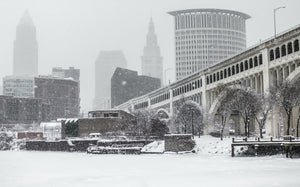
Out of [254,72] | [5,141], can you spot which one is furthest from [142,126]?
[5,141]

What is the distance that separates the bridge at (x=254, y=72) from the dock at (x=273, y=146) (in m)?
10.5

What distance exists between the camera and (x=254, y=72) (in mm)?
66938

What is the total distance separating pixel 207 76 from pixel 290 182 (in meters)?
64.0

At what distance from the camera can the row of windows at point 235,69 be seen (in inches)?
2653

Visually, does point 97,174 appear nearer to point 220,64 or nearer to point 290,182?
point 290,182

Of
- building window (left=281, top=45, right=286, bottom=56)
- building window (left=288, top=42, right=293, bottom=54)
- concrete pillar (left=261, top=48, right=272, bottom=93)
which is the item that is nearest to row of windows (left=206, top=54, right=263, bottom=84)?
concrete pillar (left=261, top=48, right=272, bottom=93)

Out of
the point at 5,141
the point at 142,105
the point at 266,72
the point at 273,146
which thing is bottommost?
the point at 5,141

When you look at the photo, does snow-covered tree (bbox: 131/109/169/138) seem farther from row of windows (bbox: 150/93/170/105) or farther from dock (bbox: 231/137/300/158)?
row of windows (bbox: 150/93/170/105)

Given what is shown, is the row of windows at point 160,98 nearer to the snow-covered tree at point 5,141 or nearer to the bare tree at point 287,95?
the snow-covered tree at point 5,141

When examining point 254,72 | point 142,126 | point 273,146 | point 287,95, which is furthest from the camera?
point 142,126

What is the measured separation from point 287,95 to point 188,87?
47.5 metres

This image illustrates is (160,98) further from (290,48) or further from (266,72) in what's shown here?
(290,48)

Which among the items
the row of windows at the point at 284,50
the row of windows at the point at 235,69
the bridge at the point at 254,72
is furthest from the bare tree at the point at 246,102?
the row of windows at the point at 284,50

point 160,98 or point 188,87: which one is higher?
point 188,87
